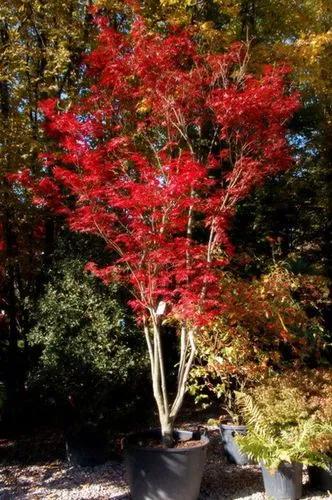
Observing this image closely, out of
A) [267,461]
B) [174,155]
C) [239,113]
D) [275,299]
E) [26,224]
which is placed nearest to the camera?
[267,461]

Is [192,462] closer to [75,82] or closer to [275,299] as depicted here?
[275,299]

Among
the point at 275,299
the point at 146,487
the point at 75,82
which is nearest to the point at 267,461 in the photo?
the point at 146,487

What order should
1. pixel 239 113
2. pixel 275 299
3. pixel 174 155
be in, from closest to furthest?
pixel 239 113, pixel 275 299, pixel 174 155

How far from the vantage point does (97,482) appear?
4.82 meters

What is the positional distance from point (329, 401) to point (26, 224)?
4.09 meters

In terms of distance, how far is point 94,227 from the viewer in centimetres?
485

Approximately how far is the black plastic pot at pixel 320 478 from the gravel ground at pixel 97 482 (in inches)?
3.2

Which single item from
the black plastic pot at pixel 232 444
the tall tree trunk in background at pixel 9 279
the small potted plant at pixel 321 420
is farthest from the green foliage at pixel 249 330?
the tall tree trunk in background at pixel 9 279

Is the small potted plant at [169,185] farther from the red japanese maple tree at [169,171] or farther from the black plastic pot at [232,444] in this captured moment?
the black plastic pot at [232,444]

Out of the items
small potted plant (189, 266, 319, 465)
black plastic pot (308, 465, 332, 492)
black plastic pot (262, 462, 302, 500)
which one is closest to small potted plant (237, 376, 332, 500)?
black plastic pot (262, 462, 302, 500)

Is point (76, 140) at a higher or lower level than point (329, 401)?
higher

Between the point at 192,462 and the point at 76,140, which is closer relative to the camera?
the point at 192,462

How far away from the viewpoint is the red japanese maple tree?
455 centimetres

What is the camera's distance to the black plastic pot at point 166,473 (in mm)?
4156
